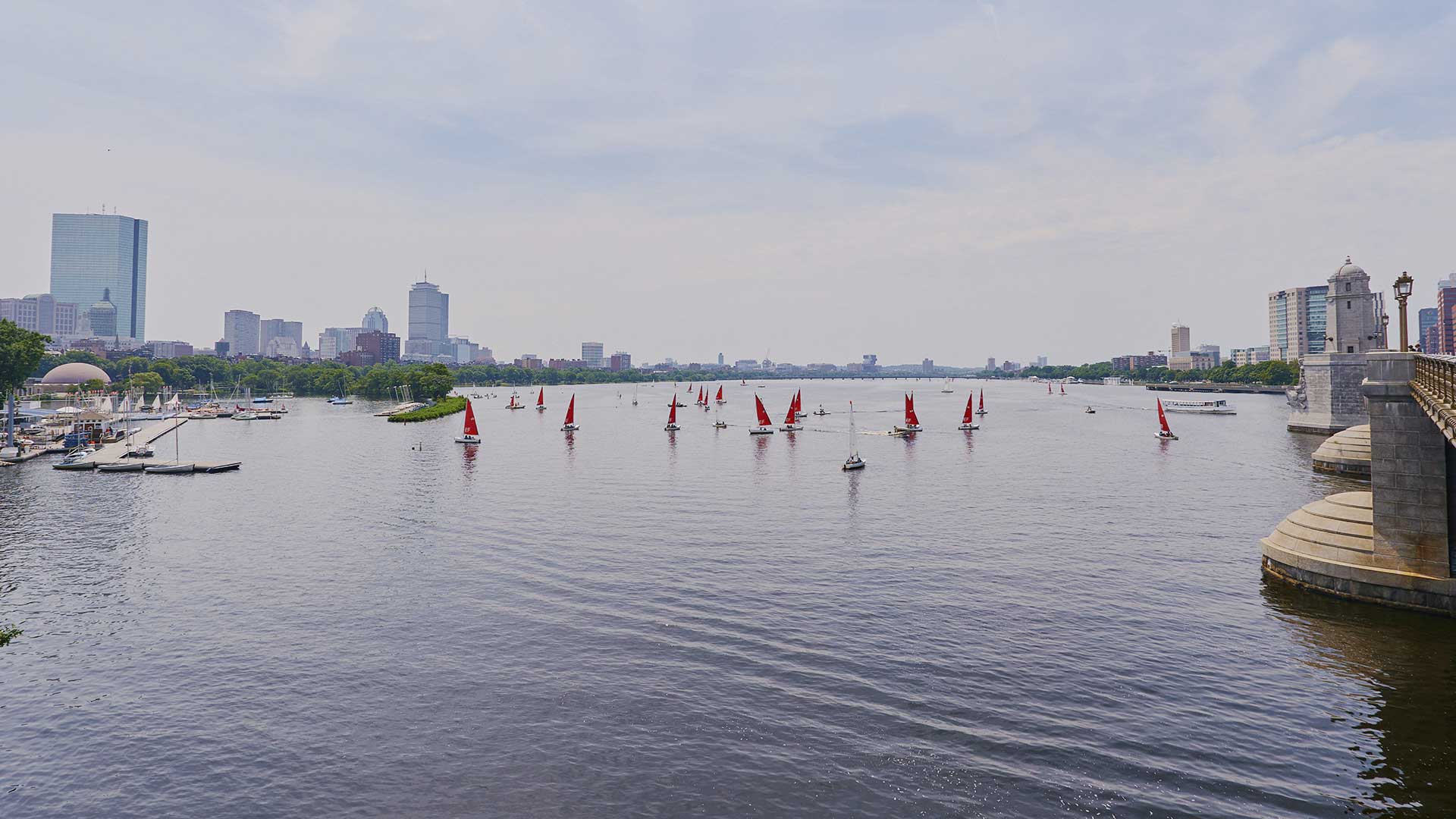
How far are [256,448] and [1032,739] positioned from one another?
405 feet

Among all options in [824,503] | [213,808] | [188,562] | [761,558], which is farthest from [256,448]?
[213,808]

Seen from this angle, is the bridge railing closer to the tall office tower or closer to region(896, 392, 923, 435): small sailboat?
the tall office tower

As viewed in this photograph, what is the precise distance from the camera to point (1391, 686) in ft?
90.5

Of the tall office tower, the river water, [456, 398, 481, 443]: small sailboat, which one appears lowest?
the river water

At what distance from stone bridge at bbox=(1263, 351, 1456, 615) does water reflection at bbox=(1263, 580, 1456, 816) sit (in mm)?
1058

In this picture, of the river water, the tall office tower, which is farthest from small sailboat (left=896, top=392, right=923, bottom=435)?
the river water

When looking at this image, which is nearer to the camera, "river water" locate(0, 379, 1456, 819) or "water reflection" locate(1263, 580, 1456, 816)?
"water reflection" locate(1263, 580, 1456, 816)

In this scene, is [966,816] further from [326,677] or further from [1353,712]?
[326,677]

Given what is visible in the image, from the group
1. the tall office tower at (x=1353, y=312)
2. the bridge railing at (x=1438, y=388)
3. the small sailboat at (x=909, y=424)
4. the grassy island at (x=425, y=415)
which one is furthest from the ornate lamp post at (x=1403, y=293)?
the grassy island at (x=425, y=415)

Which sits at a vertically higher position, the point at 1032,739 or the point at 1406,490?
the point at 1406,490

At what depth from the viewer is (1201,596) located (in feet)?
126

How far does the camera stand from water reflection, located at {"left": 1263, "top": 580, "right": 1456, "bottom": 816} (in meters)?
21.4

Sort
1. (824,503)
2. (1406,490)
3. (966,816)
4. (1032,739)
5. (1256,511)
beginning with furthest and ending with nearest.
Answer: (824,503) → (1256,511) → (1406,490) → (1032,739) → (966,816)

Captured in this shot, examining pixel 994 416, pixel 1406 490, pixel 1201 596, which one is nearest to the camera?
pixel 1406 490
